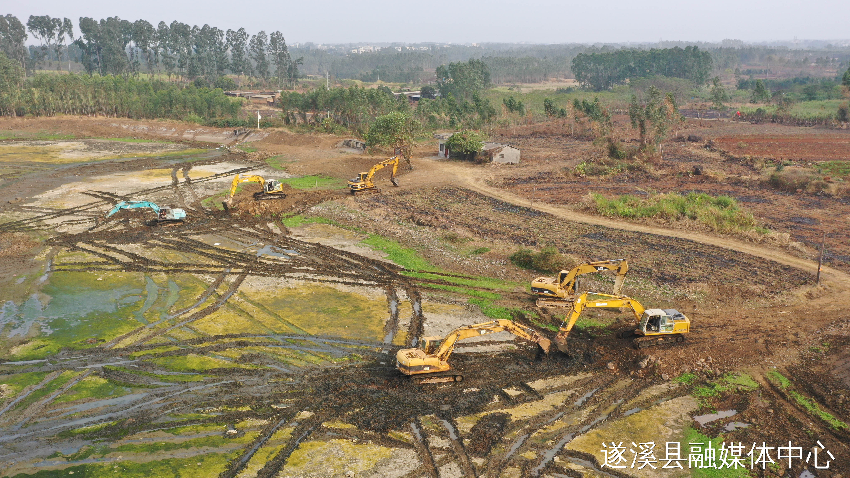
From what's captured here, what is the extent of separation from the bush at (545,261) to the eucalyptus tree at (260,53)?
438 ft

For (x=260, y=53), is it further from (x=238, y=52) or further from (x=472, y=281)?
(x=472, y=281)

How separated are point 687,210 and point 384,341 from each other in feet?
85.0

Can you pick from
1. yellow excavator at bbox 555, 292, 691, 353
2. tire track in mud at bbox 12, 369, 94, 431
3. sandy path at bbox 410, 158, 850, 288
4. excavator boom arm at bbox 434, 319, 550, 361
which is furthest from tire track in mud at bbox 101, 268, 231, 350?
sandy path at bbox 410, 158, 850, 288

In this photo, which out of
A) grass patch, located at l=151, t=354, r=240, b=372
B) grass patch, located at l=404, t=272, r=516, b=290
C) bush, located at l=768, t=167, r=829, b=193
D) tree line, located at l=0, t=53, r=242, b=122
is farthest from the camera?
tree line, located at l=0, t=53, r=242, b=122

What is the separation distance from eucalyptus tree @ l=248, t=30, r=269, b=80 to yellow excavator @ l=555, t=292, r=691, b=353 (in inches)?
5626

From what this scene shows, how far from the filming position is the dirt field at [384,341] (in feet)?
59.2

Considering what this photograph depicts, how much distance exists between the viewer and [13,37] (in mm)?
143375

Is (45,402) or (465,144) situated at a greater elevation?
(465,144)

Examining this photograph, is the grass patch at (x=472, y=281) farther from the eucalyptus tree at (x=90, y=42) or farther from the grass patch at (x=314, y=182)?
the eucalyptus tree at (x=90, y=42)

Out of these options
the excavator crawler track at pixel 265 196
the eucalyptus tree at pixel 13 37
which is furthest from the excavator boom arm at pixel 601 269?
the eucalyptus tree at pixel 13 37

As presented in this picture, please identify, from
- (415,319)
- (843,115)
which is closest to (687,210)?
(415,319)

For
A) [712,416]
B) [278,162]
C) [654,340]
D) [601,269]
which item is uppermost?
[278,162]

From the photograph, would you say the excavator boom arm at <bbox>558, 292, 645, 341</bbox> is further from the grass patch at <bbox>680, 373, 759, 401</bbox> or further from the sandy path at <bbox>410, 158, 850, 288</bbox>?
the sandy path at <bbox>410, 158, 850, 288</bbox>

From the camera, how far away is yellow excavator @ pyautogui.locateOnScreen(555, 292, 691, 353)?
23.2 metres
